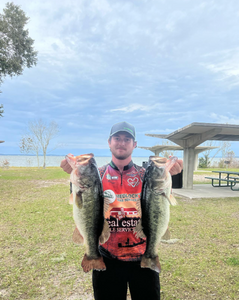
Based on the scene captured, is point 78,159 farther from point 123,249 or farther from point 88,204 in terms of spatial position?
point 123,249

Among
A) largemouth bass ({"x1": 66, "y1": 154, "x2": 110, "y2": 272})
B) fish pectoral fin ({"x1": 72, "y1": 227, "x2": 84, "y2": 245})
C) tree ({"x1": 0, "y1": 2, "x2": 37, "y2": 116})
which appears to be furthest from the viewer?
tree ({"x1": 0, "y1": 2, "x2": 37, "y2": 116})

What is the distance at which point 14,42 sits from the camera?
1728 cm

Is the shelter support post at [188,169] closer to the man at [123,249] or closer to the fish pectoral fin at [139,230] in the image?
the man at [123,249]

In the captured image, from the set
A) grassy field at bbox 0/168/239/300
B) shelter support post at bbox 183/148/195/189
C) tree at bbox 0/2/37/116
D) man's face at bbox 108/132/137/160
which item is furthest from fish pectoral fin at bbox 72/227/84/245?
tree at bbox 0/2/37/116

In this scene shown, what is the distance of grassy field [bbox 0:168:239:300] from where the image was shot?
10.9 feet

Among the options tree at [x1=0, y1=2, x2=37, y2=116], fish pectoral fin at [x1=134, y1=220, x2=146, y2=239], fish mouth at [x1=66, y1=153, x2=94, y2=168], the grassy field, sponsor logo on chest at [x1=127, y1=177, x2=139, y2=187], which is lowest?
the grassy field

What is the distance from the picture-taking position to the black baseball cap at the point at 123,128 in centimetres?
214

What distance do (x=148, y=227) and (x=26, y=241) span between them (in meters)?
4.44

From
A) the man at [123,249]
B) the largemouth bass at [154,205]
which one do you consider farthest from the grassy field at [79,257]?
the largemouth bass at [154,205]

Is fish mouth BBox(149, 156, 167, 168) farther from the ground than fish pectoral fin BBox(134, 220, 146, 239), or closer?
farther from the ground

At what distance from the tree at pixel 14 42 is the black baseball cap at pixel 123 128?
17.3 metres

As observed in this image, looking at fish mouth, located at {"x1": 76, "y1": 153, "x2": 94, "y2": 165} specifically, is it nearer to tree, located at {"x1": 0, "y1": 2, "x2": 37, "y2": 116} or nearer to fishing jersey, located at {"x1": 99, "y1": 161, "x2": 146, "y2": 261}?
fishing jersey, located at {"x1": 99, "y1": 161, "x2": 146, "y2": 261}

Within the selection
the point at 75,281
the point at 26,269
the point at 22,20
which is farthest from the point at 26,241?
the point at 22,20

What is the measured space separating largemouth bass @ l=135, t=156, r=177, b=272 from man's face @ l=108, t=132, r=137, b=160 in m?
0.36
